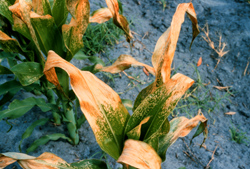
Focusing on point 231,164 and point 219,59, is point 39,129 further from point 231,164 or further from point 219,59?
point 219,59

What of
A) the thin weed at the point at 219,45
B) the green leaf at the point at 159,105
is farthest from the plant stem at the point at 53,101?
the thin weed at the point at 219,45

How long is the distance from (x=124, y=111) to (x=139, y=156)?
0.20 meters

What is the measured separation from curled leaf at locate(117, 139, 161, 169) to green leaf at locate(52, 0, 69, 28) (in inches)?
25.0

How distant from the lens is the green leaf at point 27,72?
857 millimetres

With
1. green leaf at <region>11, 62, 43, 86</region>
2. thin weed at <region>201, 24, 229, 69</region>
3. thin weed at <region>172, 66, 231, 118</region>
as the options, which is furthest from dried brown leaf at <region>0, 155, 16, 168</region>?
thin weed at <region>201, 24, 229, 69</region>

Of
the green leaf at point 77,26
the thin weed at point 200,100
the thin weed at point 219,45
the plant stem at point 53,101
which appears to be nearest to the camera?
the green leaf at point 77,26

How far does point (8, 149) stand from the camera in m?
1.25

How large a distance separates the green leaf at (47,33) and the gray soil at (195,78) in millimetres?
631

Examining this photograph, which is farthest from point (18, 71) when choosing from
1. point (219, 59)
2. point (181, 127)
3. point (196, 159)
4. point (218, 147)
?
point (219, 59)

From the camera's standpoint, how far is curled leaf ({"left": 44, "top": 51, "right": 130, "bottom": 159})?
26.0 inches

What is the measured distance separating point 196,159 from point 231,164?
0.23 metres

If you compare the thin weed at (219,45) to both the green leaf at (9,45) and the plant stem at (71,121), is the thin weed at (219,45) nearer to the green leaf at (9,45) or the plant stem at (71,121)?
the plant stem at (71,121)

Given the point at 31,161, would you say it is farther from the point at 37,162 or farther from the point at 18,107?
the point at 18,107

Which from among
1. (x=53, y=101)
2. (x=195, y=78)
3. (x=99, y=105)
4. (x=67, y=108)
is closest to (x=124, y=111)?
(x=99, y=105)
